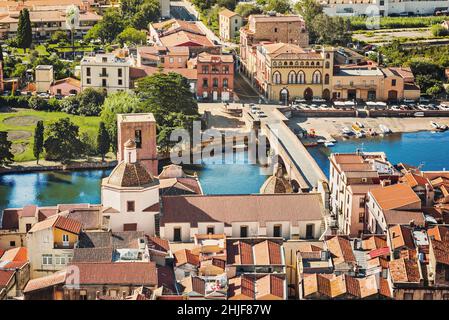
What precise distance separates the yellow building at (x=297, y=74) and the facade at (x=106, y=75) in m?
7.20

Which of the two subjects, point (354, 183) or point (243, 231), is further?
point (354, 183)

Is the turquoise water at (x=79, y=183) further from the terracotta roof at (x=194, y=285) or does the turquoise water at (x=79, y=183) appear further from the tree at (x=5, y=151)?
the terracotta roof at (x=194, y=285)

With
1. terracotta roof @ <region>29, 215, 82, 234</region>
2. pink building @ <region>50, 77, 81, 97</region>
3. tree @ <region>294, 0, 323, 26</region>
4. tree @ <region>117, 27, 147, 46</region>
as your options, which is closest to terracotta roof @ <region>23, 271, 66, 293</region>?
terracotta roof @ <region>29, 215, 82, 234</region>

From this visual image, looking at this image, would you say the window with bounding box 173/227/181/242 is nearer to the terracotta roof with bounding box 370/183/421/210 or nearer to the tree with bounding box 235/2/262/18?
the terracotta roof with bounding box 370/183/421/210

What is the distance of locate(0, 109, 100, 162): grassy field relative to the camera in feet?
108

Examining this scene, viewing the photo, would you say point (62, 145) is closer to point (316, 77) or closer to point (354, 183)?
point (354, 183)

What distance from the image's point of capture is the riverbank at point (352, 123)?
37156 millimetres

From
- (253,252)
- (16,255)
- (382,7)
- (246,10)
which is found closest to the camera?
(253,252)

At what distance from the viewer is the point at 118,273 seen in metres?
15.7

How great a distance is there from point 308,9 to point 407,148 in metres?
20.0

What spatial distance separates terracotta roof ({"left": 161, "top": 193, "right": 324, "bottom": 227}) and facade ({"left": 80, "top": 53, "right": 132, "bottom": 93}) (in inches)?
791

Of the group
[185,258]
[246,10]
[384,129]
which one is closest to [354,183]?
[185,258]
